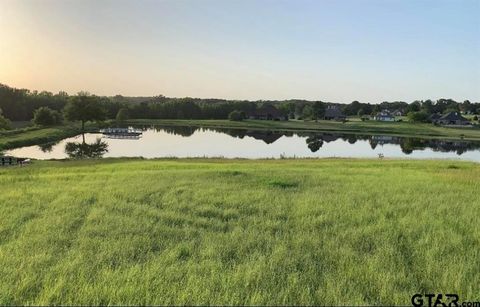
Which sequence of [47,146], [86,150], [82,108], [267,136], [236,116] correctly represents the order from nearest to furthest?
[86,150] < [47,146] < [267,136] < [82,108] < [236,116]

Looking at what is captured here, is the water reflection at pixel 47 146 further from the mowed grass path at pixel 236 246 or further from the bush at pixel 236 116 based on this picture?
the bush at pixel 236 116

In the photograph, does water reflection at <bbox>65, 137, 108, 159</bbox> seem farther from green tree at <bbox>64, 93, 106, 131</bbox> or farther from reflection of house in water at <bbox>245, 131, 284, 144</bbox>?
reflection of house in water at <bbox>245, 131, 284, 144</bbox>

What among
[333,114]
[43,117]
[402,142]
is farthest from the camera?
[333,114]

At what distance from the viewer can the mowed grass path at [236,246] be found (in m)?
6.48

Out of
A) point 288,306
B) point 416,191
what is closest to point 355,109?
point 416,191

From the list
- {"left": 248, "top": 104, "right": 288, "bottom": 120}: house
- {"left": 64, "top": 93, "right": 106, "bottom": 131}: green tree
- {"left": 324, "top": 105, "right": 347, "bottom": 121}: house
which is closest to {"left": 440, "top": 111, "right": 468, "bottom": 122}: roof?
{"left": 324, "top": 105, "right": 347, "bottom": 121}: house

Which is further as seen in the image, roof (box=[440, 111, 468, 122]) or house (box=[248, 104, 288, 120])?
house (box=[248, 104, 288, 120])

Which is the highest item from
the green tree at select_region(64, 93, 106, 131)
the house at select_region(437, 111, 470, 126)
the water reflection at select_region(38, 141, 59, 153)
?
the green tree at select_region(64, 93, 106, 131)

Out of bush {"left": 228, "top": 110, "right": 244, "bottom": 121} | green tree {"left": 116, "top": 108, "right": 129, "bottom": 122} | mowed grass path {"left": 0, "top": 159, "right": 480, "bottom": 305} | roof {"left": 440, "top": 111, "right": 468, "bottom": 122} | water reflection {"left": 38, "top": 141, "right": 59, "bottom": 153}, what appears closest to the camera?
mowed grass path {"left": 0, "top": 159, "right": 480, "bottom": 305}

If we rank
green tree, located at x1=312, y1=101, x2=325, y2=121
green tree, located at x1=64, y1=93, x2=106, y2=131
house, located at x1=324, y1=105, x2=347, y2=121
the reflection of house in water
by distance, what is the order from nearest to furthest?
the reflection of house in water, green tree, located at x1=64, y1=93, x2=106, y2=131, green tree, located at x1=312, y1=101, x2=325, y2=121, house, located at x1=324, y1=105, x2=347, y2=121

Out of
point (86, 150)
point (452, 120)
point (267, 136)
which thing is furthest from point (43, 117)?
point (452, 120)

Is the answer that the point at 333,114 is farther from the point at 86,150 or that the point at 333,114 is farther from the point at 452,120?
the point at 86,150

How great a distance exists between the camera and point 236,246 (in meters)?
8.90

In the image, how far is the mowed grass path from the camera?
6.48 metres
